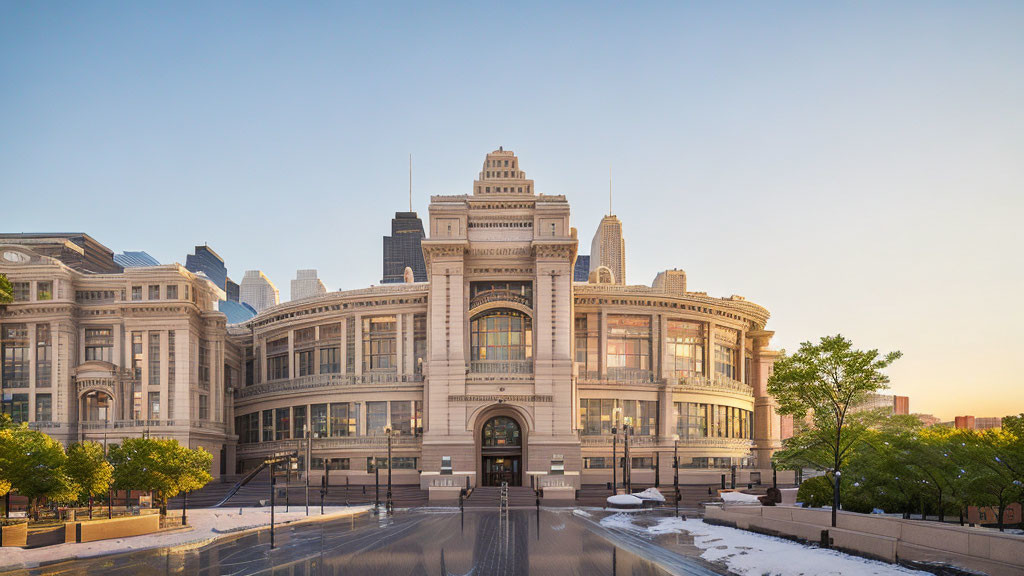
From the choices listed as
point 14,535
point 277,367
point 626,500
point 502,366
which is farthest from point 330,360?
point 14,535

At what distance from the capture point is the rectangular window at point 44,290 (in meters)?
90.5

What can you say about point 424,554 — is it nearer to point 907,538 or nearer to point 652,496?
point 907,538

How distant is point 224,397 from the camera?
340 ft

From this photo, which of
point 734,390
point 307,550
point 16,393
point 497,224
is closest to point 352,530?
point 307,550

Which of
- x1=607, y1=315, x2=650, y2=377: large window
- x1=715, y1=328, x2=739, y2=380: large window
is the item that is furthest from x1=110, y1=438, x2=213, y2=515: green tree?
x1=715, y1=328, x2=739, y2=380: large window

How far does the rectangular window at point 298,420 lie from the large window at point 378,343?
9858 millimetres

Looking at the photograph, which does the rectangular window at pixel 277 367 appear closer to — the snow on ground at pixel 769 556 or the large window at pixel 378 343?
the large window at pixel 378 343

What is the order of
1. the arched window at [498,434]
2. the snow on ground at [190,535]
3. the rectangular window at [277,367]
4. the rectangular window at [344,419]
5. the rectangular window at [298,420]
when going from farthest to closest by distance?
1. the rectangular window at [277,367]
2. the rectangular window at [298,420]
3. the rectangular window at [344,419]
4. the arched window at [498,434]
5. the snow on ground at [190,535]

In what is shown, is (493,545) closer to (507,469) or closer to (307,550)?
(307,550)

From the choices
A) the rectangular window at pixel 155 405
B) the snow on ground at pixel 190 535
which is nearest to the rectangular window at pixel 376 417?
the rectangular window at pixel 155 405

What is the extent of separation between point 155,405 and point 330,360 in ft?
69.2

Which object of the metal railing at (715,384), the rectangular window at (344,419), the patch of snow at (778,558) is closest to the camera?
the patch of snow at (778,558)

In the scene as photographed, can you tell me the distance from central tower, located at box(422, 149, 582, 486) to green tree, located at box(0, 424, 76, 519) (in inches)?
1458

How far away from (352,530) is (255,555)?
11.8 m
